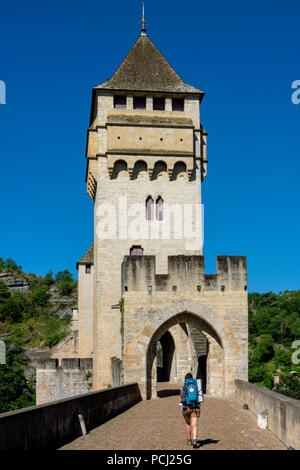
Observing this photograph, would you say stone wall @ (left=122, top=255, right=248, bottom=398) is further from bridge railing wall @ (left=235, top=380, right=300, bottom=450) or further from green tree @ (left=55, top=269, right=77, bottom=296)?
green tree @ (left=55, top=269, right=77, bottom=296)

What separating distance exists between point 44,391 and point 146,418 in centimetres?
1873

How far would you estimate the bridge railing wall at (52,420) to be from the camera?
7569 millimetres

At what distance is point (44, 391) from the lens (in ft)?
102

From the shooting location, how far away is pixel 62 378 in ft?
101

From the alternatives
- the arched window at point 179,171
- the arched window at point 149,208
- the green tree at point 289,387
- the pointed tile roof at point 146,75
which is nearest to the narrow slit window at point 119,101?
the pointed tile roof at point 146,75

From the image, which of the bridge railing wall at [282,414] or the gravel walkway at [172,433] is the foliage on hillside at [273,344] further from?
the bridge railing wall at [282,414]

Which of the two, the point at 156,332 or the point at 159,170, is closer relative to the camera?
the point at 156,332

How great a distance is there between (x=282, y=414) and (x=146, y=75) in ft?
74.6

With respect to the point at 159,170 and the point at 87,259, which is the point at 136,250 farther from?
the point at 87,259

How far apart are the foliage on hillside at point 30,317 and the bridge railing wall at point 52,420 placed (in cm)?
3865

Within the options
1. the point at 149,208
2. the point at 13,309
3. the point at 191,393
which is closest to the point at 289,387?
the point at 149,208

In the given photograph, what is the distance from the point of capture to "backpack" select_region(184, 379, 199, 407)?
966 centimetres
